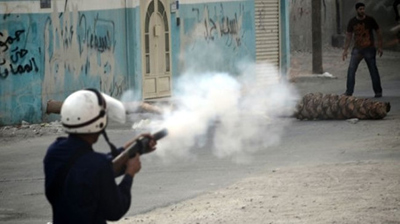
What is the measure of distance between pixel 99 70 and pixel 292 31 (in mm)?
14948

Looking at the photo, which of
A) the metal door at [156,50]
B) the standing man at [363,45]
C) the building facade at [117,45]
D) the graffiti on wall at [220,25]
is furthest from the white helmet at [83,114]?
the graffiti on wall at [220,25]

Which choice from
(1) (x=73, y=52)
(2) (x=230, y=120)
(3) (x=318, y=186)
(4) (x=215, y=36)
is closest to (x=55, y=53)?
(1) (x=73, y=52)

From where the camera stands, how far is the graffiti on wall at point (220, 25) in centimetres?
2325

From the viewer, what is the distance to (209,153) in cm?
1391

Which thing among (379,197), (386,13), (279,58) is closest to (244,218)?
(379,197)

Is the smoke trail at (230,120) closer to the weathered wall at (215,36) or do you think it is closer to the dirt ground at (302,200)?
the dirt ground at (302,200)

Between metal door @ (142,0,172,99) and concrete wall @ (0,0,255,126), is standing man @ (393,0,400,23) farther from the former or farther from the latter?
metal door @ (142,0,172,99)

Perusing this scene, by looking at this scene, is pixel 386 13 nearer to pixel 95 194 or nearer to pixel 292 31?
pixel 292 31

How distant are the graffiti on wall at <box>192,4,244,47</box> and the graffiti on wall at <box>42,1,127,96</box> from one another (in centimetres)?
360

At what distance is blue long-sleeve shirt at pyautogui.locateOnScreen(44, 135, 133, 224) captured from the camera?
5324mm

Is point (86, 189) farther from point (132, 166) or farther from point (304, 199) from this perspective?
point (304, 199)

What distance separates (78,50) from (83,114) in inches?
540

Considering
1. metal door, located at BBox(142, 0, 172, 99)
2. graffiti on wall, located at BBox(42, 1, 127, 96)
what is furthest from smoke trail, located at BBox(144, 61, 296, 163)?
graffiti on wall, located at BBox(42, 1, 127, 96)

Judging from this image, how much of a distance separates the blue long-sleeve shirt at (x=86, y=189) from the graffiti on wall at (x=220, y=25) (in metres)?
17.6
